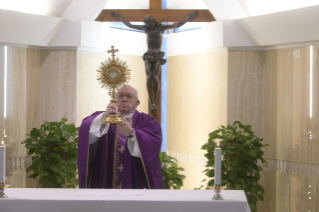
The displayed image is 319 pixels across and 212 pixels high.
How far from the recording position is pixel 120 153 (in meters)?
4.39

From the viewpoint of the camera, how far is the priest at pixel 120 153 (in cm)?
421

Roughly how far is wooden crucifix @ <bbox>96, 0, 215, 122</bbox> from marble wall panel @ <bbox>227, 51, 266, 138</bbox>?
2.64 feet

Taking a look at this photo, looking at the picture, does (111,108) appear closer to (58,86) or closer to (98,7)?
(58,86)

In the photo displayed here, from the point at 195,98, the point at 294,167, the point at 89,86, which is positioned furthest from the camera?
the point at 195,98

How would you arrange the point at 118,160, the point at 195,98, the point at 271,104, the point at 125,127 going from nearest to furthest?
the point at 125,127, the point at 118,160, the point at 271,104, the point at 195,98

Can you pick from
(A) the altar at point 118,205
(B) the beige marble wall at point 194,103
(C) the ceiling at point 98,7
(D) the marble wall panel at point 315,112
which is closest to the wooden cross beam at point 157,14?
(C) the ceiling at point 98,7

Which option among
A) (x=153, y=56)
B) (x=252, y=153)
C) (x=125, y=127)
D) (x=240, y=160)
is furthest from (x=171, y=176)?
(x=125, y=127)

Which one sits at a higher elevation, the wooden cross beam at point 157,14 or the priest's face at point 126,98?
the wooden cross beam at point 157,14

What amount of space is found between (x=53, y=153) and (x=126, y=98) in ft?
5.66

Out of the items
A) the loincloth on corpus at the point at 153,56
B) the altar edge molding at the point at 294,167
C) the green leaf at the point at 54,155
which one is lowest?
the altar edge molding at the point at 294,167

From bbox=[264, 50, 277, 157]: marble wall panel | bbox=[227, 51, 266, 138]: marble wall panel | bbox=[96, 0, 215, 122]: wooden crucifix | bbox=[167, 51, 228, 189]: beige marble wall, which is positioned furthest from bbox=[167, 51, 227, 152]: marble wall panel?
bbox=[96, 0, 215, 122]: wooden crucifix

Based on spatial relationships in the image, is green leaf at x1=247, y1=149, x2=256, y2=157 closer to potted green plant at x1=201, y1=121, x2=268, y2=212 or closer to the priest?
potted green plant at x1=201, y1=121, x2=268, y2=212

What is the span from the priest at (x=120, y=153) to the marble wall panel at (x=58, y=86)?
6.73 ft

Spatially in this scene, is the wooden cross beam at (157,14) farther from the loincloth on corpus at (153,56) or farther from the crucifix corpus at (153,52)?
the loincloth on corpus at (153,56)
